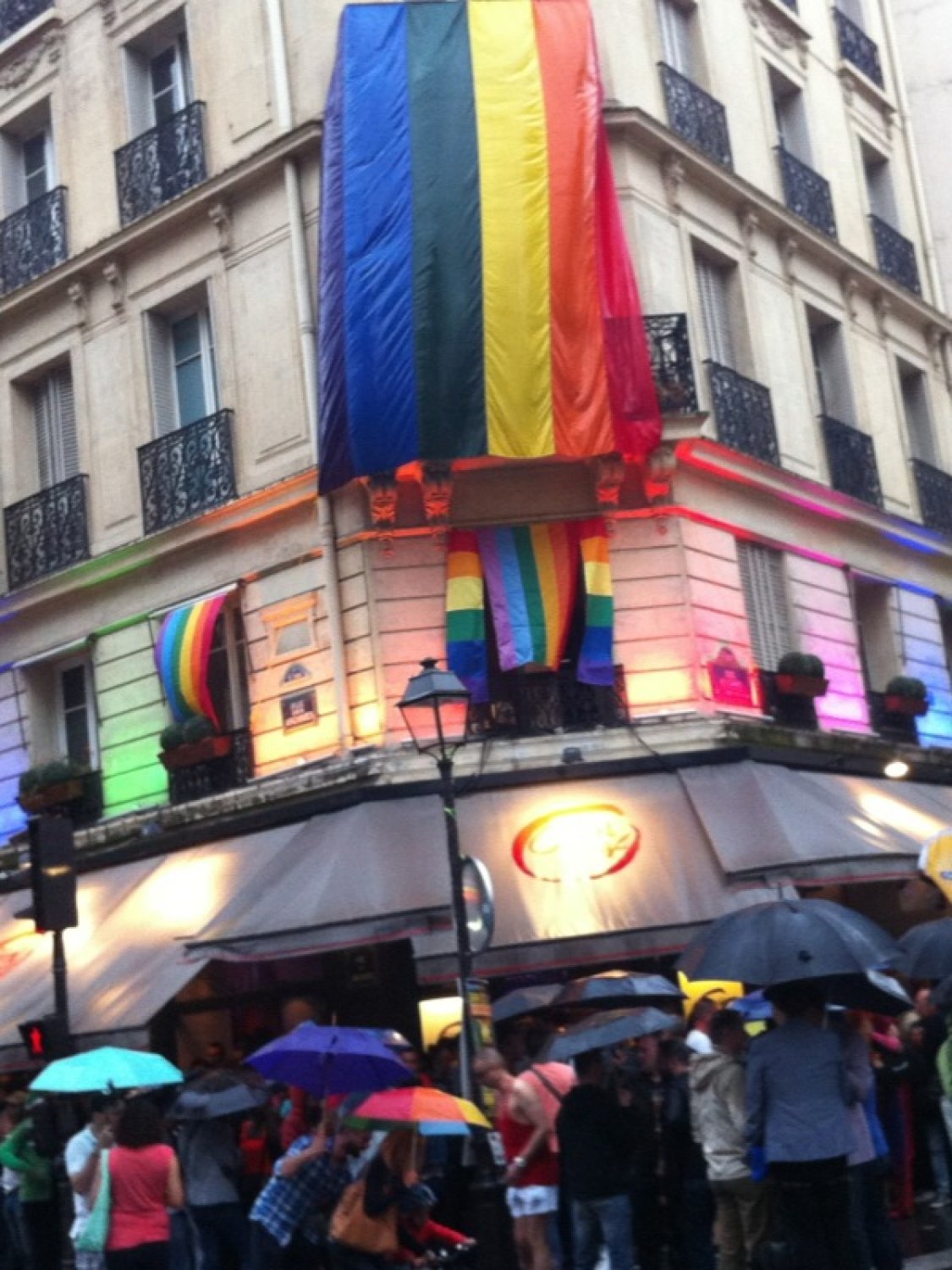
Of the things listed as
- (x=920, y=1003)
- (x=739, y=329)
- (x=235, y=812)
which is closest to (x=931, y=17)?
(x=739, y=329)

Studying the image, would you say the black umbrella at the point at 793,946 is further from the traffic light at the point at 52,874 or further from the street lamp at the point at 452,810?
the traffic light at the point at 52,874

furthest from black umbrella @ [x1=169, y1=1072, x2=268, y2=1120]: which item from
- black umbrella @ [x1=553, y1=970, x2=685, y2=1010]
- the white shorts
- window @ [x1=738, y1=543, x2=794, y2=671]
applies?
window @ [x1=738, y1=543, x2=794, y2=671]

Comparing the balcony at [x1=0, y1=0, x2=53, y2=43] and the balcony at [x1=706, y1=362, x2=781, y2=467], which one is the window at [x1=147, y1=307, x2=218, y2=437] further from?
the balcony at [x1=706, y1=362, x2=781, y2=467]

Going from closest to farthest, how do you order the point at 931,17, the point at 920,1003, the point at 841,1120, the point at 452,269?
the point at 841,1120
the point at 920,1003
the point at 452,269
the point at 931,17

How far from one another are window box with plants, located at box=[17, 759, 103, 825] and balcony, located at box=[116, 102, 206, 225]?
5837 mm

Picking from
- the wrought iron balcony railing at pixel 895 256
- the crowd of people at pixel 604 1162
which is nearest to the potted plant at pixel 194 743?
the crowd of people at pixel 604 1162

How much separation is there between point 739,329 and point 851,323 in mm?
2586

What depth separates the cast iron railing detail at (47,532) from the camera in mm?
19750

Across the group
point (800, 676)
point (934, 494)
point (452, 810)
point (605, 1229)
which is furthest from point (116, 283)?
point (605, 1229)

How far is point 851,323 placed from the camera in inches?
844

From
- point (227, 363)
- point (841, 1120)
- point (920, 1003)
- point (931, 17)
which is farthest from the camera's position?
point (931, 17)

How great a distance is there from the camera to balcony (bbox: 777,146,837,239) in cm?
2080

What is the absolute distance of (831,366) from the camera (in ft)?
69.5

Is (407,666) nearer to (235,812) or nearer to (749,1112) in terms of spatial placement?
(235,812)
